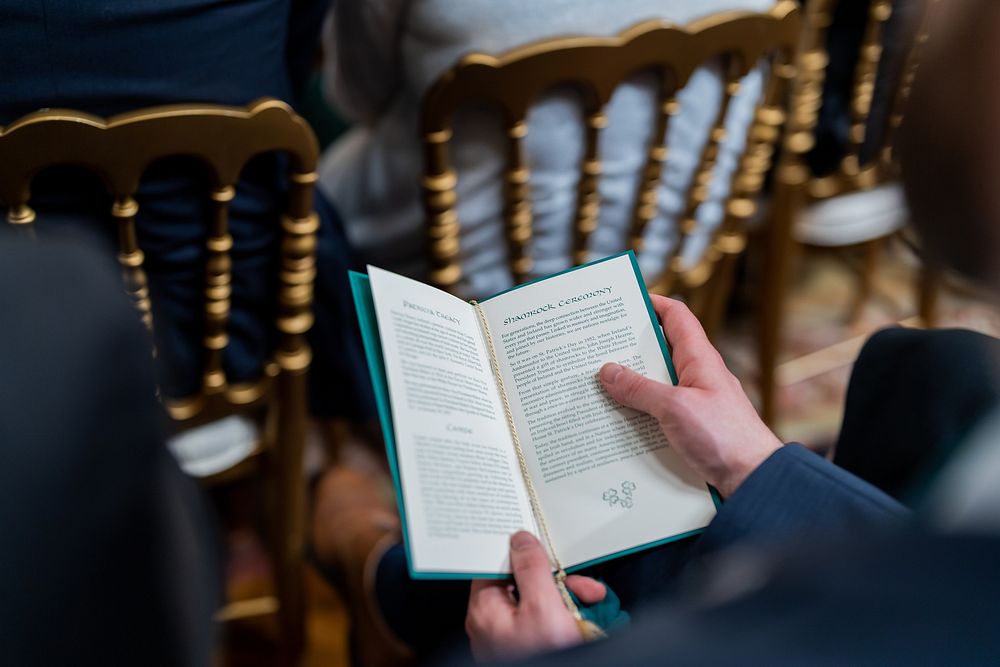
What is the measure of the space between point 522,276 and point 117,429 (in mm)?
667

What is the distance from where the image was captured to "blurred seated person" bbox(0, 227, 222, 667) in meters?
0.35

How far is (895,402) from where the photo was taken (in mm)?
700

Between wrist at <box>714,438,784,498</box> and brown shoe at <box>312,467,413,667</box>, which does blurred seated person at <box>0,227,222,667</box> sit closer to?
wrist at <box>714,438,784,498</box>

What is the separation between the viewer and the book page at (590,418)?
1.98 ft

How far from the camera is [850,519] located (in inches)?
21.1

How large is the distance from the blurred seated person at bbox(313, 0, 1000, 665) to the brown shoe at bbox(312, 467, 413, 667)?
0.12 m

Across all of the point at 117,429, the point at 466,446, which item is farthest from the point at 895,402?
the point at 117,429

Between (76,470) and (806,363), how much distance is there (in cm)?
152

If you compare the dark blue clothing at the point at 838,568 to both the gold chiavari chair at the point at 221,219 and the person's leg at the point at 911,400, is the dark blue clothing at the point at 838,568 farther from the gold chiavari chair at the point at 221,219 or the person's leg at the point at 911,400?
the gold chiavari chair at the point at 221,219

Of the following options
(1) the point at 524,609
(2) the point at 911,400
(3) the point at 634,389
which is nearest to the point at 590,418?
(3) the point at 634,389

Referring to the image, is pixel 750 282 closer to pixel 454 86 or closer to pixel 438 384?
pixel 454 86

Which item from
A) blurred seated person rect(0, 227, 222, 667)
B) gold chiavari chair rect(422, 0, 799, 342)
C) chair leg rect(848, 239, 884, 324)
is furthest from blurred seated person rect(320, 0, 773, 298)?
chair leg rect(848, 239, 884, 324)

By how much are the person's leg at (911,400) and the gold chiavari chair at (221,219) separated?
51 centimetres

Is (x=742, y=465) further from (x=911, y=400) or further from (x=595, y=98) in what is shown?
(x=595, y=98)
